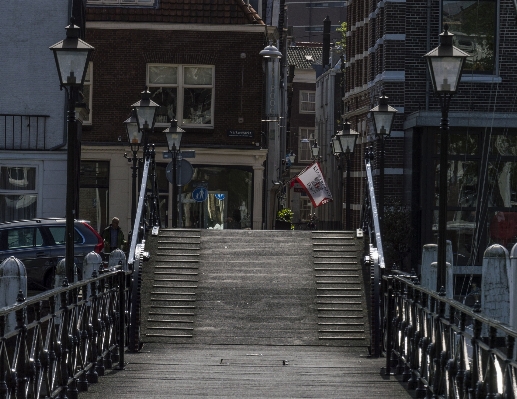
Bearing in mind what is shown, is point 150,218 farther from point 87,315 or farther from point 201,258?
point 87,315

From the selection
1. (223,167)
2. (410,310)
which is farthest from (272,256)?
(223,167)

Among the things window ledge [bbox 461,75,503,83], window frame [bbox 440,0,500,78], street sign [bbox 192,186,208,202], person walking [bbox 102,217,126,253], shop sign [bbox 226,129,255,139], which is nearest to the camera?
person walking [bbox 102,217,126,253]

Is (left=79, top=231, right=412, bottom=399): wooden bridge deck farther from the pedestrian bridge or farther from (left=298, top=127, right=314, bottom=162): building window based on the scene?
(left=298, top=127, right=314, bottom=162): building window

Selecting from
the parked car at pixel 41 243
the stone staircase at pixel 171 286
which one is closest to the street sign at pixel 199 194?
the parked car at pixel 41 243

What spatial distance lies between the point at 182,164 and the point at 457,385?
64.1 feet

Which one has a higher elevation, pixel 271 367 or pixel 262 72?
pixel 262 72

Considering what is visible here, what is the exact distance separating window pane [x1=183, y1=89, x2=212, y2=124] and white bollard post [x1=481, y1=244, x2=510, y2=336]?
2632cm

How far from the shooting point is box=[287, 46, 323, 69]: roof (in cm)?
8688

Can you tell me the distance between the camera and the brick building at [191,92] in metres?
39.5

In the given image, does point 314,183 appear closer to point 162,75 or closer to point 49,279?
point 162,75

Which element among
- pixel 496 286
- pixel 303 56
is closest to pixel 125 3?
pixel 496 286

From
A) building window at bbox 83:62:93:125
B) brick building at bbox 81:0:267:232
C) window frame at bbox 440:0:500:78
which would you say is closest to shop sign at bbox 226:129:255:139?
brick building at bbox 81:0:267:232

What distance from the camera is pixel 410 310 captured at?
475 inches

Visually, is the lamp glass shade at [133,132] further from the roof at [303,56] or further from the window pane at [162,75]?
the roof at [303,56]
